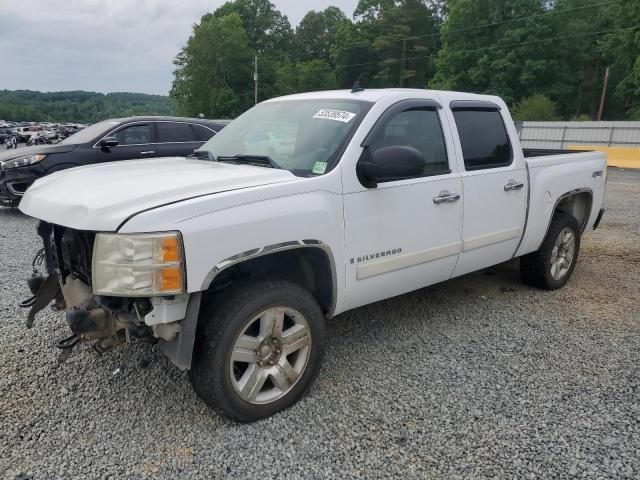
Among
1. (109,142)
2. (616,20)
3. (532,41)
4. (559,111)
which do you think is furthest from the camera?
(559,111)

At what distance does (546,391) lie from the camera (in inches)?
124

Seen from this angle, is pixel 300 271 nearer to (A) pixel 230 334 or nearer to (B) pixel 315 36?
(A) pixel 230 334

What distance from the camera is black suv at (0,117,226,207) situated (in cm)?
795

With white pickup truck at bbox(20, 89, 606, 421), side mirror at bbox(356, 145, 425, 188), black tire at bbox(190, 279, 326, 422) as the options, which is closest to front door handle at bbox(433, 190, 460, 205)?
white pickup truck at bbox(20, 89, 606, 421)

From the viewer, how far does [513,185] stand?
13.9ft

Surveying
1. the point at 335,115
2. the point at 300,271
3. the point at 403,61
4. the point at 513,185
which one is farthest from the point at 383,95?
the point at 403,61

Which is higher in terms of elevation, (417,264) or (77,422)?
(417,264)

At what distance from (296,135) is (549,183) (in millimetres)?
2593

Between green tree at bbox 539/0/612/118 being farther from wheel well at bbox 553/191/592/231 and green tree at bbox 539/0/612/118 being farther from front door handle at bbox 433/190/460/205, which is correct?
front door handle at bbox 433/190/460/205

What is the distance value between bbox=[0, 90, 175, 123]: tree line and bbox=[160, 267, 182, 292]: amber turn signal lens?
276 feet

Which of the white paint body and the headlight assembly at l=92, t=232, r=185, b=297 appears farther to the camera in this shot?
the white paint body

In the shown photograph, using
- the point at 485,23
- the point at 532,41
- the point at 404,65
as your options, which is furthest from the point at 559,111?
the point at 404,65

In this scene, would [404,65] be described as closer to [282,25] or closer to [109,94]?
[282,25]

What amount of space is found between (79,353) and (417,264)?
8.20ft
